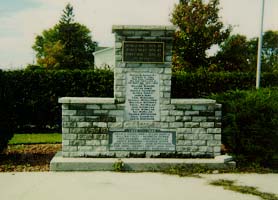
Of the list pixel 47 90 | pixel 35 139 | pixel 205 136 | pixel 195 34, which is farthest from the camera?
pixel 195 34

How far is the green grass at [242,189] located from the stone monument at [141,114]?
1.60m

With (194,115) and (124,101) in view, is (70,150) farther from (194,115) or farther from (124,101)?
(194,115)

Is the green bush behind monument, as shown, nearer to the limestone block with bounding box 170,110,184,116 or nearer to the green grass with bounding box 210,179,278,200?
the limestone block with bounding box 170,110,184,116

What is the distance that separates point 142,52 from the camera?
380 inches

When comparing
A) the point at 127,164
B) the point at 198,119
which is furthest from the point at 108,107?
the point at 198,119

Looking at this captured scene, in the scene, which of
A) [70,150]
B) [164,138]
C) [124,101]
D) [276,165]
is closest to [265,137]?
[276,165]

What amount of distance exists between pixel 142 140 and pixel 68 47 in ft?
178

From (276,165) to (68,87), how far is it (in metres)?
10.0

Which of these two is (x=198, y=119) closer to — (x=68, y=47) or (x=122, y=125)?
(x=122, y=125)

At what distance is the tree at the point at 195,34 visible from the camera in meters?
24.4

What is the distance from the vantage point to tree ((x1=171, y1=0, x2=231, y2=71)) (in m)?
24.4

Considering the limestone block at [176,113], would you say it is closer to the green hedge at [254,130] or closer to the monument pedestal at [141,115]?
the monument pedestal at [141,115]

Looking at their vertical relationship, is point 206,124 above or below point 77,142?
above

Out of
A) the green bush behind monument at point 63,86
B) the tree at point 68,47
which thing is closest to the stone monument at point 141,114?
the green bush behind monument at point 63,86
